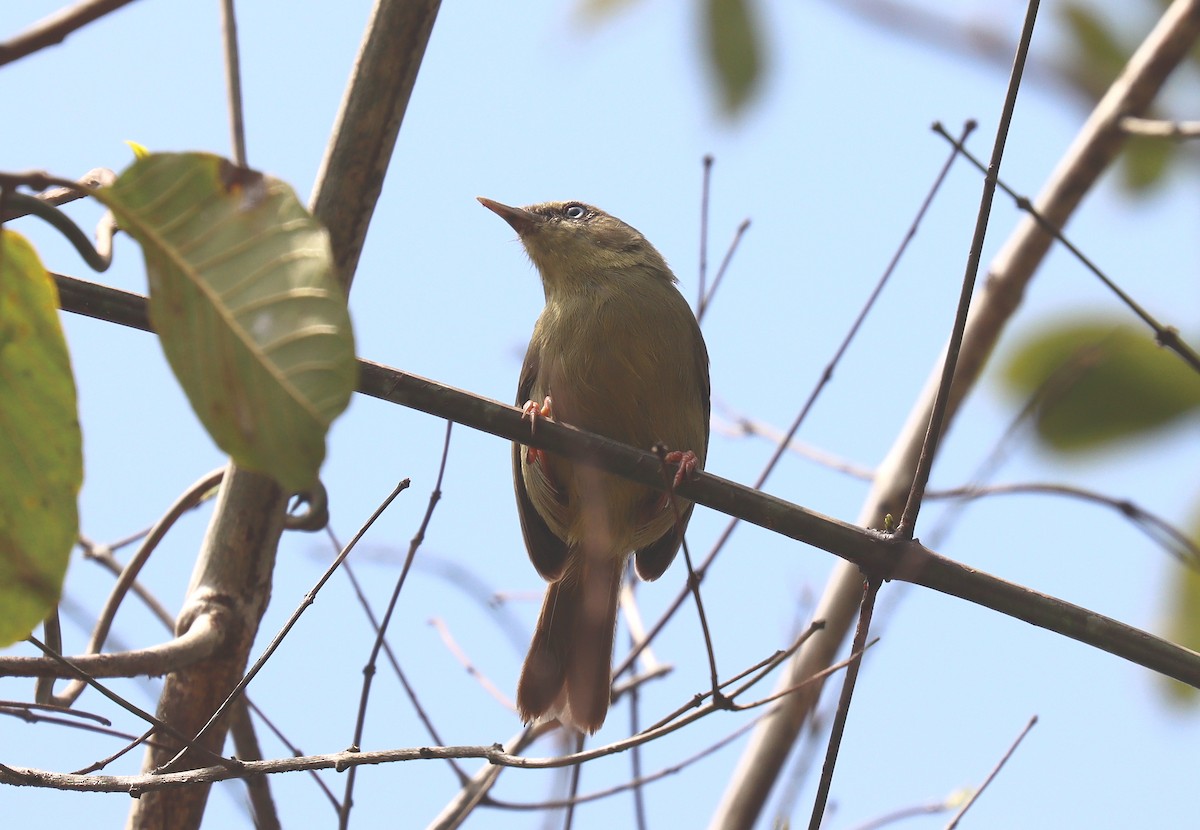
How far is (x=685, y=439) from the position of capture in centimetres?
386

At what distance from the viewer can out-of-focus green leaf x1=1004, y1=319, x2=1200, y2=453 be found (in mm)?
2816

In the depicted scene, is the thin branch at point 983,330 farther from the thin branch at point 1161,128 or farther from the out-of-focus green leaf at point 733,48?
the out-of-focus green leaf at point 733,48

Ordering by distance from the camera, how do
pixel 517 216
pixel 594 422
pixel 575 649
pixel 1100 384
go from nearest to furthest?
pixel 1100 384 < pixel 594 422 < pixel 575 649 < pixel 517 216

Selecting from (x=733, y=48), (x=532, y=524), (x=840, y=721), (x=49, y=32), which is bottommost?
(x=840, y=721)

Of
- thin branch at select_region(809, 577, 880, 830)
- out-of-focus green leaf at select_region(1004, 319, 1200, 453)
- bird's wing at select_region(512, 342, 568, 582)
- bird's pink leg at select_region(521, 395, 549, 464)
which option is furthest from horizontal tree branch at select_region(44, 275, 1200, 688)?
bird's wing at select_region(512, 342, 568, 582)

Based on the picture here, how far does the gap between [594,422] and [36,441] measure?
255cm

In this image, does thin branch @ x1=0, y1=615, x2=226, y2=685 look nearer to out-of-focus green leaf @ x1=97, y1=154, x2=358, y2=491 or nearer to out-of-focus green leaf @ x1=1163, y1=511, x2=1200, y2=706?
out-of-focus green leaf @ x1=97, y1=154, x2=358, y2=491

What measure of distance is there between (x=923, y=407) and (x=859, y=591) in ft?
2.48

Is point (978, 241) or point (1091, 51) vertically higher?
point (1091, 51)

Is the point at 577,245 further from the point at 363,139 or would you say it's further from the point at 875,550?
the point at 875,550

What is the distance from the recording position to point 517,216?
4641 mm

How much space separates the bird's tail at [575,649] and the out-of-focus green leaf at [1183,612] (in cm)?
162

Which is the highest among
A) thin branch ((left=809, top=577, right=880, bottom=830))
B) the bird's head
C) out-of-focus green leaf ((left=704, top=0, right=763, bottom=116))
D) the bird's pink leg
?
Result: the bird's head

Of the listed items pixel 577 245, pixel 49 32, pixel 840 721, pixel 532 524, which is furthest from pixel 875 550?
pixel 577 245
